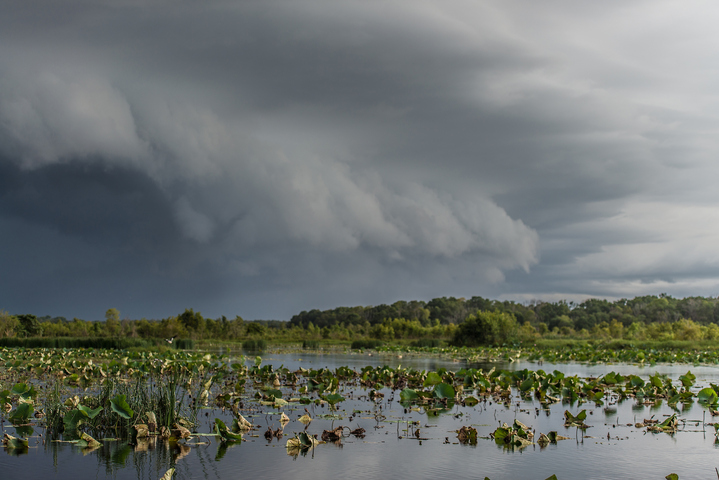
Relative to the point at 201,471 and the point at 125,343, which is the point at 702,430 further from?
the point at 125,343

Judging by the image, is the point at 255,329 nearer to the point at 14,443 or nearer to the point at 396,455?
the point at 14,443

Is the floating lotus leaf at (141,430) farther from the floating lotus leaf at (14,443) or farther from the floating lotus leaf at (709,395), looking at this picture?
the floating lotus leaf at (709,395)

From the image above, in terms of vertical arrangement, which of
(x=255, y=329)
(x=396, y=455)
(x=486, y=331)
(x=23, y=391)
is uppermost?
(x=23, y=391)

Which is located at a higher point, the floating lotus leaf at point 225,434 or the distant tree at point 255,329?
the floating lotus leaf at point 225,434

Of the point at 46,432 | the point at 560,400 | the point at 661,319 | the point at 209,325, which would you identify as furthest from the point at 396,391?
the point at 661,319

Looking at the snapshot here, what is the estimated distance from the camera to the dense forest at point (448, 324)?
56.2 meters

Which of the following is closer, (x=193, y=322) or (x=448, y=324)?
(x=193, y=322)

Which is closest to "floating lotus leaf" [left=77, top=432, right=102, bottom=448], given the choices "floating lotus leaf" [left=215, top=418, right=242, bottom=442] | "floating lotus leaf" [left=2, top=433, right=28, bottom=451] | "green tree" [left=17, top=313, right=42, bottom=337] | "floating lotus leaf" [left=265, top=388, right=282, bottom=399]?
"floating lotus leaf" [left=2, top=433, right=28, bottom=451]

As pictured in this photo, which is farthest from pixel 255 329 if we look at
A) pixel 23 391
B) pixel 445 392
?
pixel 445 392

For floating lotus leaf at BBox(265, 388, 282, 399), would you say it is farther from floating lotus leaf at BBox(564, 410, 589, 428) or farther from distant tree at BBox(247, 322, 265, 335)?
distant tree at BBox(247, 322, 265, 335)

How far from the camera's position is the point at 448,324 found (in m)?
91.3

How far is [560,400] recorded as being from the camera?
13445mm

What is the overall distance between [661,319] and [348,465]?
340 feet

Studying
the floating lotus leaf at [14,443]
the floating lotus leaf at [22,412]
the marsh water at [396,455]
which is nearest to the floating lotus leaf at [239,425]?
the marsh water at [396,455]
